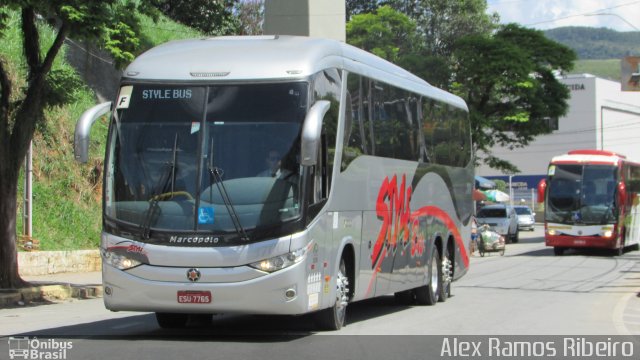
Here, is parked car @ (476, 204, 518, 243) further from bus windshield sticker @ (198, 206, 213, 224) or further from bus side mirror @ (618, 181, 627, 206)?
bus windshield sticker @ (198, 206, 213, 224)

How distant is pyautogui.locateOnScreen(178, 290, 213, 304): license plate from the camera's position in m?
11.2

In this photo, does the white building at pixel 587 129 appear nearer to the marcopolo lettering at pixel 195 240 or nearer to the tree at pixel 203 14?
the tree at pixel 203 14

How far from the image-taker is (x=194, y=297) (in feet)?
36.8

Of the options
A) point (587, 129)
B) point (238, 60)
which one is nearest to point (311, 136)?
point (238, 60)

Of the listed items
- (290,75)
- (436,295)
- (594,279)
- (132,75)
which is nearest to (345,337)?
(290,75)

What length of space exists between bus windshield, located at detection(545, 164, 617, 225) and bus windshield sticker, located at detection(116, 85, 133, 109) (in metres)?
29.0

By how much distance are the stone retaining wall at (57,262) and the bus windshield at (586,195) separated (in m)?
20.2

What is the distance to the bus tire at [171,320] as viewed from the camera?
1326 cm

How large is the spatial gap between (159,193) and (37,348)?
2.12 metres

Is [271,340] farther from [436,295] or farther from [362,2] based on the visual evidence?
[362,2]

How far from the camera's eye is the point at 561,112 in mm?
50500

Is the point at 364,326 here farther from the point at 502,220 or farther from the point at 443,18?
the point at 443,18

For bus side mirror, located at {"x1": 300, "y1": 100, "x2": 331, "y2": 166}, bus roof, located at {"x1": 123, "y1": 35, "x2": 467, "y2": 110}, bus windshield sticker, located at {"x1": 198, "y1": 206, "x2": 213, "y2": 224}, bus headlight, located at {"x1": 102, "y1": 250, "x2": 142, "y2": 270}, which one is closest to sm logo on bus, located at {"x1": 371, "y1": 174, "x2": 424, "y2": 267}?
bus roof, located at {"x1": 123, "y1": 35, "x2": 467, "y2": 110}

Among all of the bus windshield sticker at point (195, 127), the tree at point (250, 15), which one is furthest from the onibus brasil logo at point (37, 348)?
the tree at point (250, 15)
